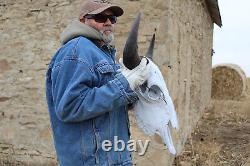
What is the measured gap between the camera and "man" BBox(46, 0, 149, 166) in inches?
78.5

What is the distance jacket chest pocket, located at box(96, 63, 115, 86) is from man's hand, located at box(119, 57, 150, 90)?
0.25 feet

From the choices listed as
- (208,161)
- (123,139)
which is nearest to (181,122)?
(208,161)

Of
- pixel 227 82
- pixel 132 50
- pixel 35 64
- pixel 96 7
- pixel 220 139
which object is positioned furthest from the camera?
pixel 227 82

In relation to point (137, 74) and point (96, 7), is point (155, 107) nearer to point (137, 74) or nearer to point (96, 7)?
point (137, 74)

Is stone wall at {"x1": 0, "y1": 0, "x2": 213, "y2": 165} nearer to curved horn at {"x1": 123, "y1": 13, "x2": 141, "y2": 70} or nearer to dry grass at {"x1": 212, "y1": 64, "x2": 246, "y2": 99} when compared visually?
curved horn at {"x1": 123, "y1": 13, "x2": 141, "y2": 70}

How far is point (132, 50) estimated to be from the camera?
208 centimetres

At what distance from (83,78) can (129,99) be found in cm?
30

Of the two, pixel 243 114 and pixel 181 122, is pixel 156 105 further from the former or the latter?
pixel 243 114

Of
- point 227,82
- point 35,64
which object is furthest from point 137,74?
point 227,82

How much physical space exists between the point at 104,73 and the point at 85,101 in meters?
0.25

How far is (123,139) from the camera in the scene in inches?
90.9

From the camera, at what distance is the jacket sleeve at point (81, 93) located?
6.48 ft

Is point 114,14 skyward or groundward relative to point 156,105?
skyward

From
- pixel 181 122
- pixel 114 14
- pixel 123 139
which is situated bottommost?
pixel 181 122
